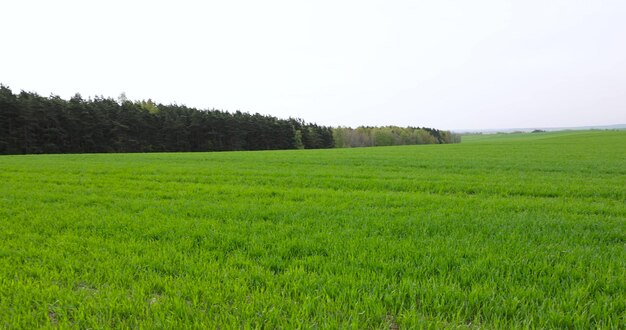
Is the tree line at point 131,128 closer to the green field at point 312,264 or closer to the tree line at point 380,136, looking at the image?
the tree line at point 380,136

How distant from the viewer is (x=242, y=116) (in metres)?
73.1

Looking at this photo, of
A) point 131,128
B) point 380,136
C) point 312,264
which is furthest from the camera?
point 380,136

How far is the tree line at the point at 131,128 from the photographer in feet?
151

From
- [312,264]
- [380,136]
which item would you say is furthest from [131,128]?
[380,136]

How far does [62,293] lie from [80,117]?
60.9m

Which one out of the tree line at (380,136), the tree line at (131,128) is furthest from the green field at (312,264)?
the tree line at (380,136)

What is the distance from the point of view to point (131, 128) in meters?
57.4

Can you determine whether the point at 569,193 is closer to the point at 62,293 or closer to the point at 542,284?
the point at 542,284

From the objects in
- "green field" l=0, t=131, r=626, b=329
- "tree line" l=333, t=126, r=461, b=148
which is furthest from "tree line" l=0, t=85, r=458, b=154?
"green field" l=0, t=131, r=626, b=329

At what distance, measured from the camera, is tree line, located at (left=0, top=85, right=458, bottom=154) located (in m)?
45.9

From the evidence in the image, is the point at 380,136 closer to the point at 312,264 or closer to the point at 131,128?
the point at 131,128

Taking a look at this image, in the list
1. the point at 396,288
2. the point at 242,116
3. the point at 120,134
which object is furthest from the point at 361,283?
the point at 242,116

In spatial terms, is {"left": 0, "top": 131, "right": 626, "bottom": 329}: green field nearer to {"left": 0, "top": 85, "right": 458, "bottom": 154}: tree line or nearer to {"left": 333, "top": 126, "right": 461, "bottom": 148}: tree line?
{"left": 0, "top": 85, "right": 458, "bottom": 154}: tree line

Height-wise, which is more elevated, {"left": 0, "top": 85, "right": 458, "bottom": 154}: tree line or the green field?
{"left": 0, "top": 85, "right": 458, "bottom": 154}: tree line
